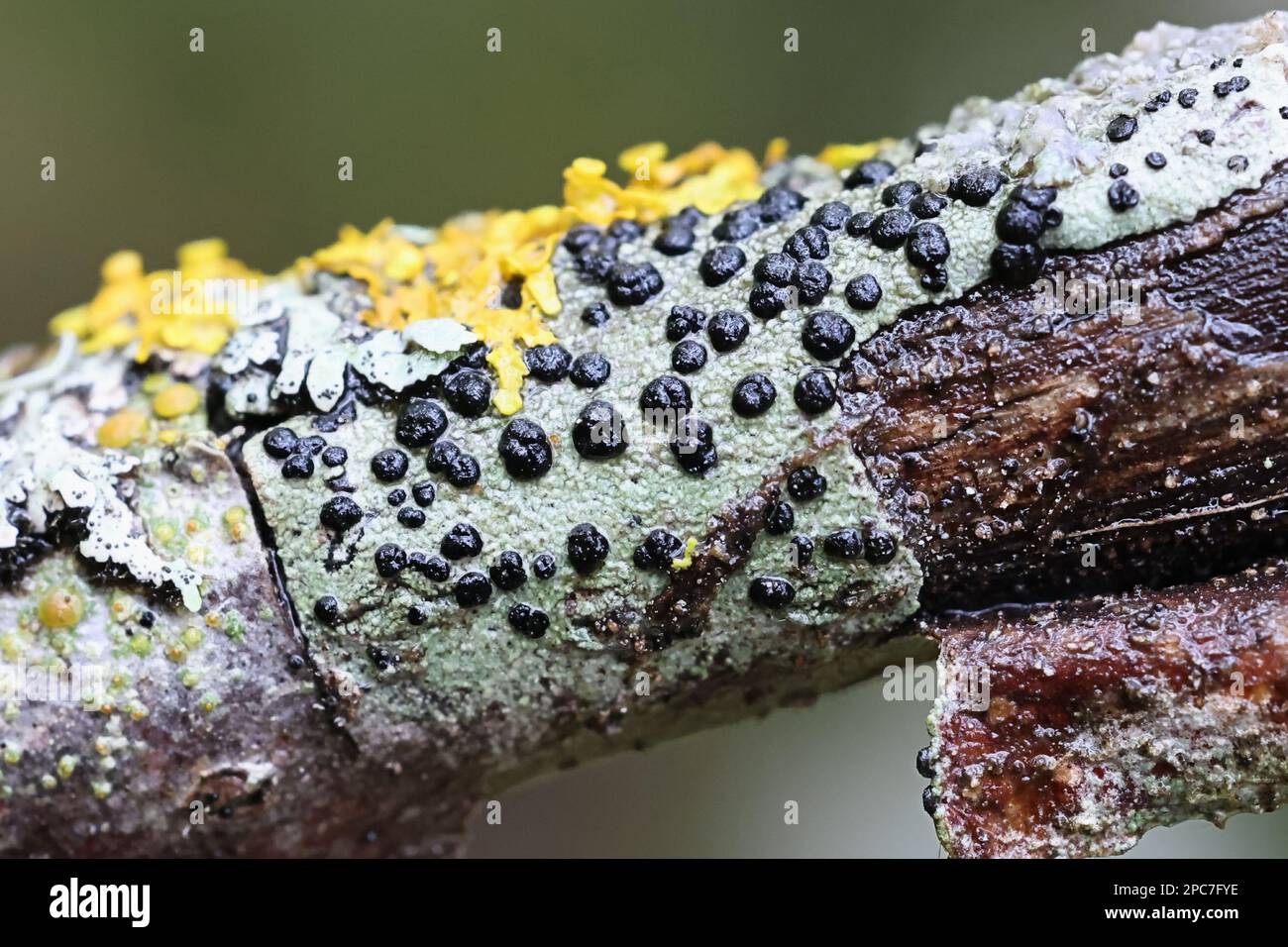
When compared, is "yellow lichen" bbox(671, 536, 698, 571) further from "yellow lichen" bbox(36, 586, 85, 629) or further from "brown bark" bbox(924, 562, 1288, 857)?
"yellow lichen" bbox(36, 586, 85, 629)

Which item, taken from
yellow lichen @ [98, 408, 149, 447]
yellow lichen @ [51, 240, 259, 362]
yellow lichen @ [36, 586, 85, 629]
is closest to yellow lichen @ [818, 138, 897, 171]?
yellow lichen @ [51, 240, 259, 362]

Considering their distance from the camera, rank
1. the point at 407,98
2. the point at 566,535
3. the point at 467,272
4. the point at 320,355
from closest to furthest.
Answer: the point at 566,535 → the point at 320,355 → the point at 467,272 → the point at 407,98

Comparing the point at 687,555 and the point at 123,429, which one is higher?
the point at 123,429

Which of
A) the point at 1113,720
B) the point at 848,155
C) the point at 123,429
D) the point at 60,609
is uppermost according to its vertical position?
the point at 848,155

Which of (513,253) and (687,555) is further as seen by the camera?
(513,253)

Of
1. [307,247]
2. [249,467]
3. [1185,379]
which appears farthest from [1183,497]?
[307,247]

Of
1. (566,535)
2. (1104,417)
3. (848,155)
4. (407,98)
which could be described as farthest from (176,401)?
(407,98)

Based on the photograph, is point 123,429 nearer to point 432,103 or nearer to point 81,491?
point 81,491

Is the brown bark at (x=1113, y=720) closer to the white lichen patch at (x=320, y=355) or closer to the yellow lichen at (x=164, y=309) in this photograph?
the white lichen patch at (x=320, y=355)
